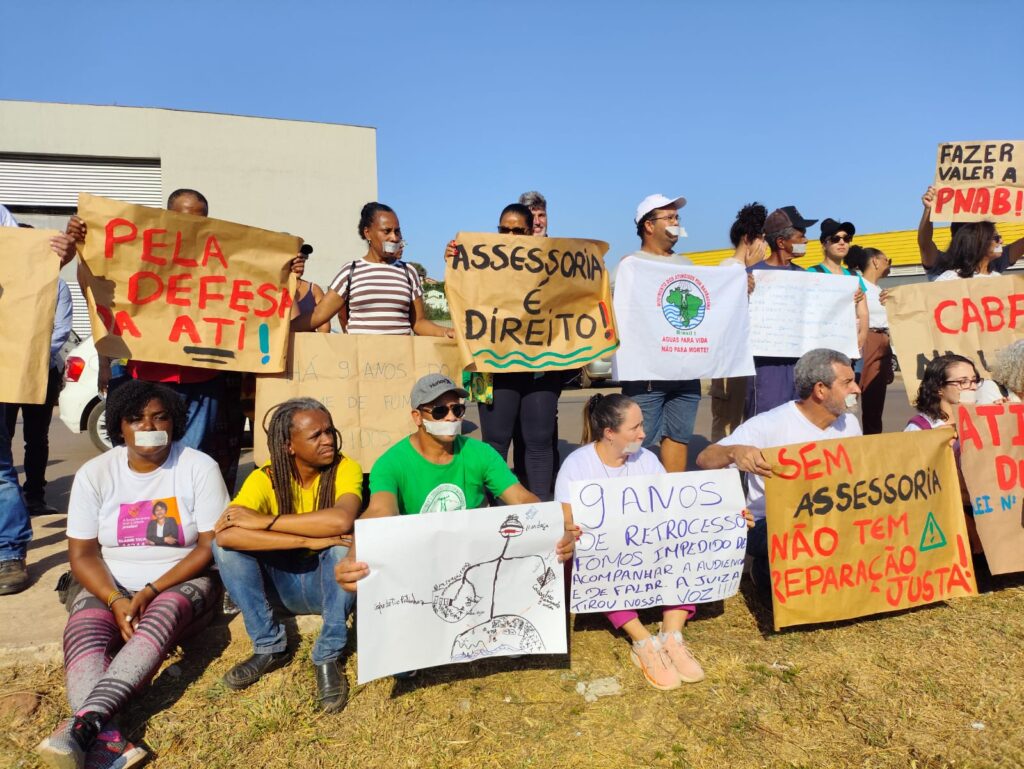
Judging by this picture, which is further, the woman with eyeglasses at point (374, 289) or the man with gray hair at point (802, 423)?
the woman with eyeglasses at point (374, 289)

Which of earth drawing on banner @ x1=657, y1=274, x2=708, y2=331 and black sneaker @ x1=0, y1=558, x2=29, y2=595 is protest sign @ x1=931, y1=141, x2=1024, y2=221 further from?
black sneaker @ x1=0, y1=558, x2=29, y2=595

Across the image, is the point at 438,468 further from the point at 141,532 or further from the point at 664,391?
the point at 664,391

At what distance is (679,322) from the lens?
4.64 meters

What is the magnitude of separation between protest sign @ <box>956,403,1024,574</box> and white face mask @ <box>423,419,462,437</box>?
2.71 metres

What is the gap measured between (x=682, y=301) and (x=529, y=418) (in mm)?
1329

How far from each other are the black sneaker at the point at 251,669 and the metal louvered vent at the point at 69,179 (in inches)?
817

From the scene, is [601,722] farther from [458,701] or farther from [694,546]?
[694,546]

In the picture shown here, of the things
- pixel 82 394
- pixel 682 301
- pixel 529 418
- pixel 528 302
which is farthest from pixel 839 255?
pixel 82 394

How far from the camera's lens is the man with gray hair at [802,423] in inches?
144

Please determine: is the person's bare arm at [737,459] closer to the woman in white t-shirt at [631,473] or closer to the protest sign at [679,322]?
the woman in white t-shirt at [631,473]

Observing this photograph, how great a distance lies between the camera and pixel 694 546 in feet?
11.2

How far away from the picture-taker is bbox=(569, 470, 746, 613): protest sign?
3268mm

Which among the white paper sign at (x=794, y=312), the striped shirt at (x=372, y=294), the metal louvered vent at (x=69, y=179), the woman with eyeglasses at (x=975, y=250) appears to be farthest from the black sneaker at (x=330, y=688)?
the metal louvered vent at (x=69, y=179)

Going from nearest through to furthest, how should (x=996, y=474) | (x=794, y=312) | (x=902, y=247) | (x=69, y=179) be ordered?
(x=996, y=474) < (x=794, y=312) < (x=69, y=179) < (x=902, y=247)
